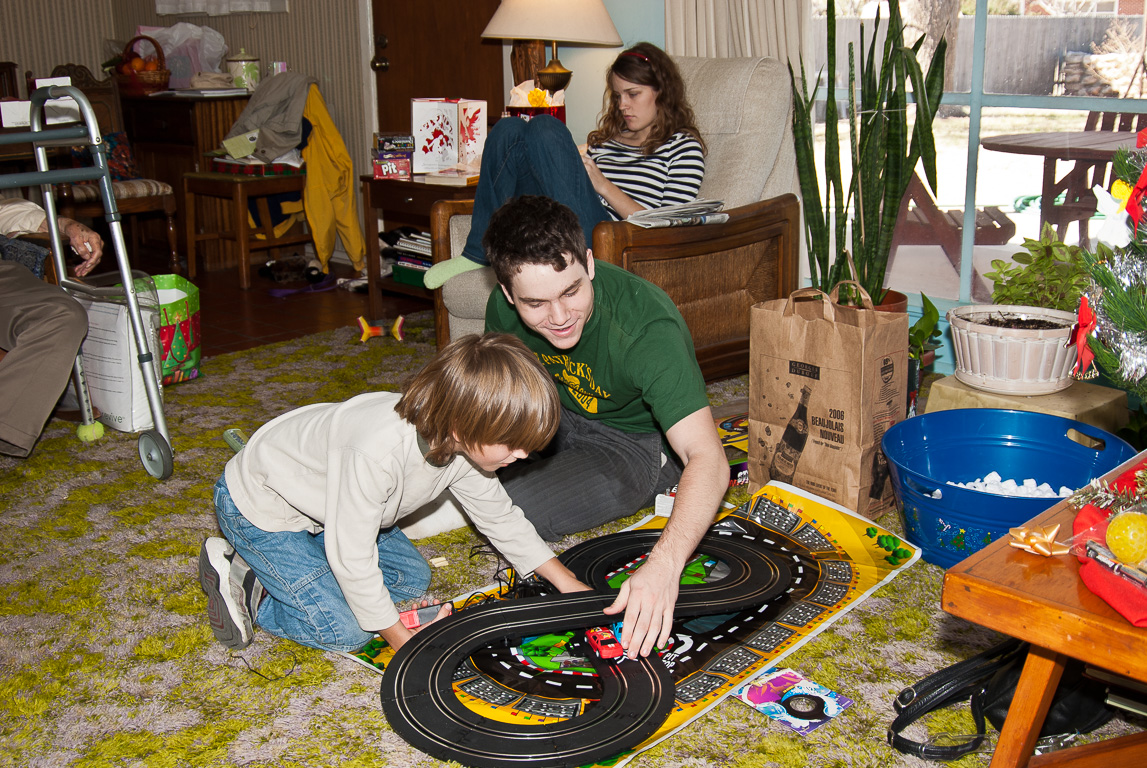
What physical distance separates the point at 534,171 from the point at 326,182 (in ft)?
7.19

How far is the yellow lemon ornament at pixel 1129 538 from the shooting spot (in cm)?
105

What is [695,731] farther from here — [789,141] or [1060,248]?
[789,141]

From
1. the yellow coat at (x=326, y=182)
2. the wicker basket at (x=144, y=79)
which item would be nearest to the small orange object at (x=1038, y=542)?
the yellow coat at (x=326, y=182)

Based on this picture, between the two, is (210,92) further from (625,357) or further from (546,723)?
(546,723)

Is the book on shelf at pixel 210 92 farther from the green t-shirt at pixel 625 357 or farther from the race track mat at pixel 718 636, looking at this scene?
the race track mat at pixel 718 636

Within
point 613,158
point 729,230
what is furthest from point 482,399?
point 613,158

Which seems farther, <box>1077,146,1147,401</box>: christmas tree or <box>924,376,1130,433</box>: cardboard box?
<box>924,376,1130,433</box>: cardboard box

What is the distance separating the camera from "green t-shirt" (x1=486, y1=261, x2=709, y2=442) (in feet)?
5.39

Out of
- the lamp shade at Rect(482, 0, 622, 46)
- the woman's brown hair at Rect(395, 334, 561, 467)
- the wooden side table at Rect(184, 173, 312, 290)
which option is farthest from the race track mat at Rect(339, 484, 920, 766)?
the wooden side table at Rect(184, 173, 312, 290)

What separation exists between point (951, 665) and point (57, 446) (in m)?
2.34

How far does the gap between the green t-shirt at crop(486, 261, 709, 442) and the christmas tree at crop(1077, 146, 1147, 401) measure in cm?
60

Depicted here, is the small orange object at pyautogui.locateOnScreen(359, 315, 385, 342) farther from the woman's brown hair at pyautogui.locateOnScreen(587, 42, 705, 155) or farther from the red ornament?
the red ornament

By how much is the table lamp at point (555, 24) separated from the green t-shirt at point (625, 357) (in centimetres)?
164

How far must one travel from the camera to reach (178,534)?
212 centimetres
